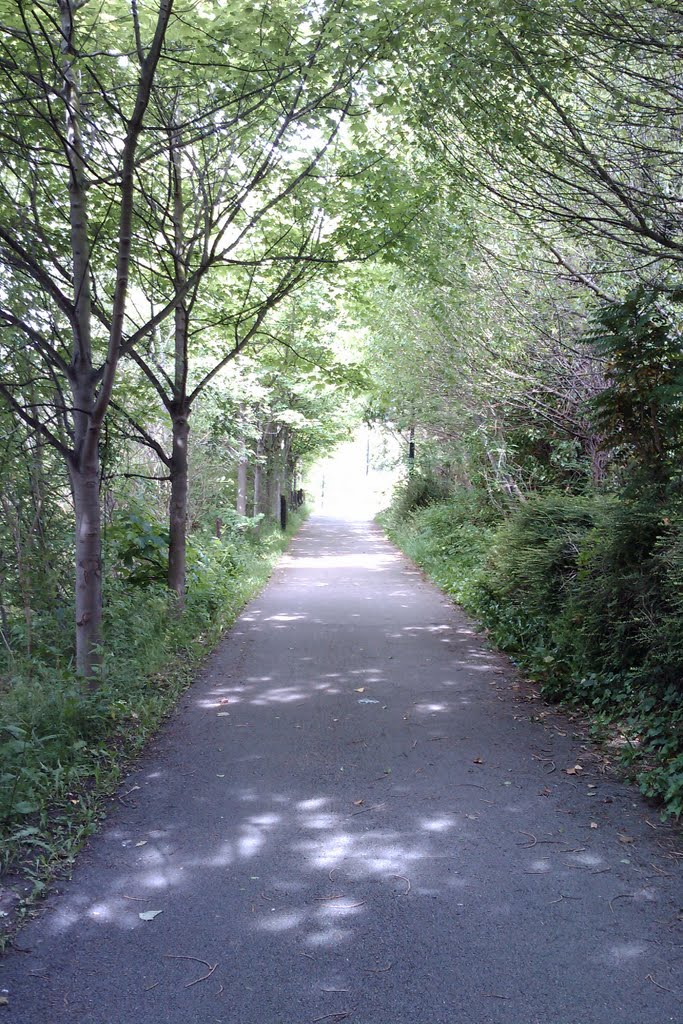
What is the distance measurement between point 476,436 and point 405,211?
749 centimetres

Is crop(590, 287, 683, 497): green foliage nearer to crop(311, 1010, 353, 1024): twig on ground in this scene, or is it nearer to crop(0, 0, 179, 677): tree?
crop(0, 0, 179, 677): tree

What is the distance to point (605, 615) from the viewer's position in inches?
271

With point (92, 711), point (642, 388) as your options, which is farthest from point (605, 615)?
point (92, 711)

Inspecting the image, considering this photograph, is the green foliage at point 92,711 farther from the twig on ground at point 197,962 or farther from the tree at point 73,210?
the twig on ground at point 197,962

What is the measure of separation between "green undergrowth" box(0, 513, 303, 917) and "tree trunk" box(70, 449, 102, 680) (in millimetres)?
172

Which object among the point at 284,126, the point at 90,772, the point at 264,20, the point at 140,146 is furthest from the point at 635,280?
the point at 90,772

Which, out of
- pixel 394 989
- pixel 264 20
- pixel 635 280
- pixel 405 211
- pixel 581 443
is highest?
pixel 264 20

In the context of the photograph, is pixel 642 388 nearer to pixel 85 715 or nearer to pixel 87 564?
pixel 87 564

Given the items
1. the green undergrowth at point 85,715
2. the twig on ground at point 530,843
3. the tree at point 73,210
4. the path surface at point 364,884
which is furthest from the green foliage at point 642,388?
the green undergrowth at point 85,715

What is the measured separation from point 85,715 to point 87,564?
136cm

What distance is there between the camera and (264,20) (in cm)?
729

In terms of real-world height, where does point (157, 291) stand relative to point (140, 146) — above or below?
below

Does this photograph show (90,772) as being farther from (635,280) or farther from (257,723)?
(635,280)

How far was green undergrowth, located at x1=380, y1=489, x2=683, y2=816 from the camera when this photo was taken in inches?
221
